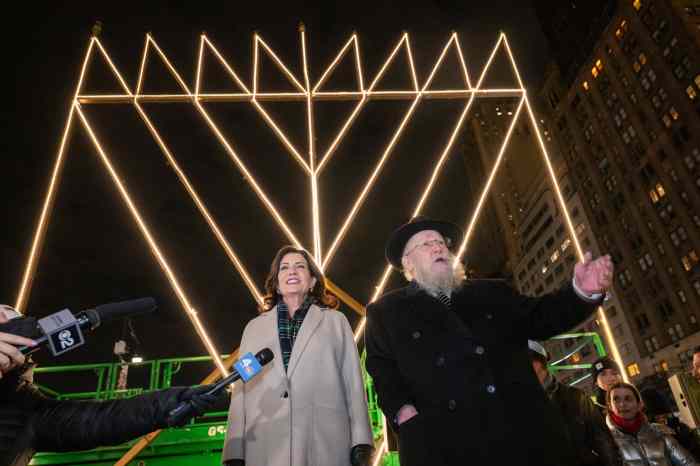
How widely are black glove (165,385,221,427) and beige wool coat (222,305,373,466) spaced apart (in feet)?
2.10

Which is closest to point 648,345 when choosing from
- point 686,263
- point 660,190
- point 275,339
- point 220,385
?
point 686,263

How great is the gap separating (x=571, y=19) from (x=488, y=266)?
3502cm

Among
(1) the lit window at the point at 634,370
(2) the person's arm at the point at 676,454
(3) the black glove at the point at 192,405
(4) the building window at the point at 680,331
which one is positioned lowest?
(2) the person's arm at the point at 676,454

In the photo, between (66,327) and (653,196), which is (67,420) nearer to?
(66,327)

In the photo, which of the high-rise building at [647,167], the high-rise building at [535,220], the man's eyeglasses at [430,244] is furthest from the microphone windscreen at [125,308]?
the high-rise building at [535,220]

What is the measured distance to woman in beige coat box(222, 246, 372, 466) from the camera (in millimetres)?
1773

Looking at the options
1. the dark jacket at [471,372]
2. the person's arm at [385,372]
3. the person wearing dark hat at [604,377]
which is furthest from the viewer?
the person wearing dark hat at [604,377]

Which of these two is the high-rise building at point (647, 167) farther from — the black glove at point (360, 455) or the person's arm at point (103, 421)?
the person's arm at point (103, 421)

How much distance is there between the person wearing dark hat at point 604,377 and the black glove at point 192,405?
2.85 meters

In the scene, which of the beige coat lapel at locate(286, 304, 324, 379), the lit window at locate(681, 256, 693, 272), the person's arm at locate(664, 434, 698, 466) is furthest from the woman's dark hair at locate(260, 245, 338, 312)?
the lit window at locate(681, 256, 693, 272)

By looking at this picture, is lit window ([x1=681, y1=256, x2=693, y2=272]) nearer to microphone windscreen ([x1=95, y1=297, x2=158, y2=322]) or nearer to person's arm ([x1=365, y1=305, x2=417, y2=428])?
person's arm ([x1=365, y1=305, x2=417, y2=428])

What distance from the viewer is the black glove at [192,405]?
120 cm

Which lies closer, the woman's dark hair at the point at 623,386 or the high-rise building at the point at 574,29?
the woman's dark hair at the point at 623,386

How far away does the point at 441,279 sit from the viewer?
6.45 ft
